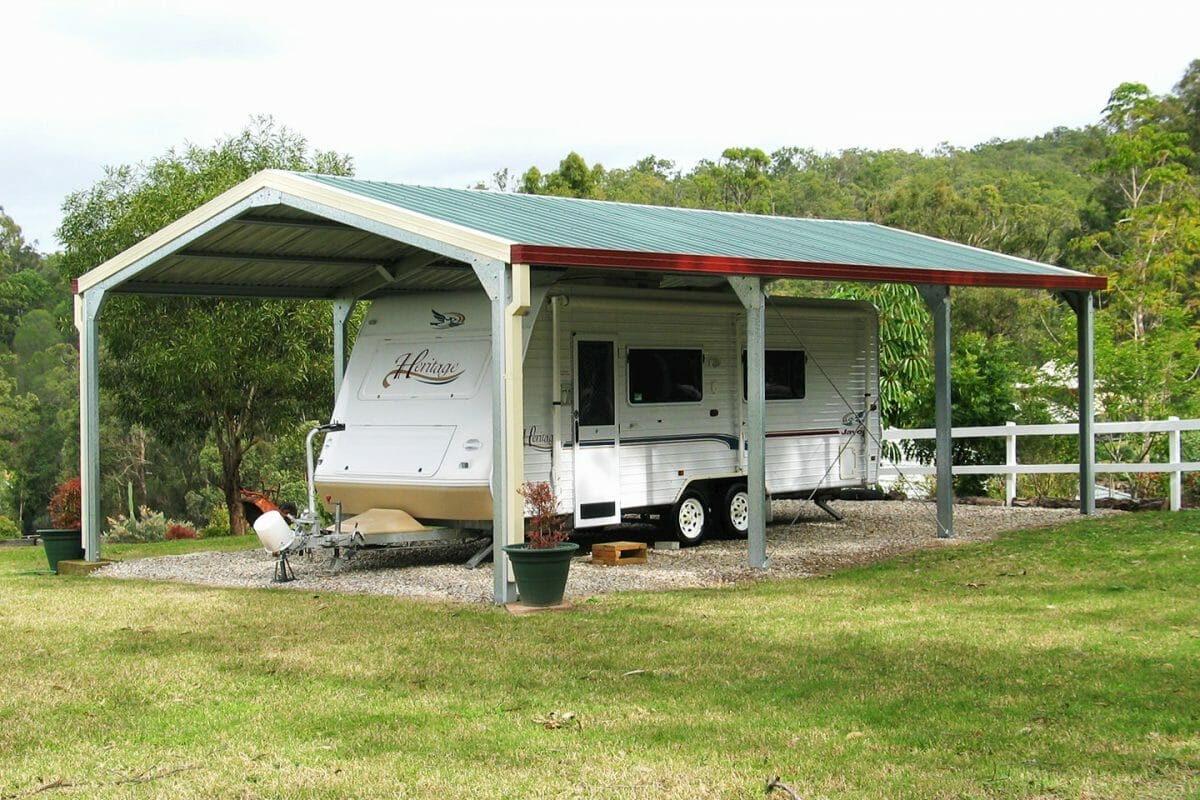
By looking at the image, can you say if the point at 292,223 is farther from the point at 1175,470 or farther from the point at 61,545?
the point at 1175,470

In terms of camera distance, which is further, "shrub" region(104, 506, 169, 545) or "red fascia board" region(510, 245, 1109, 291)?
"shrub" region(104, 506, 169, 545)

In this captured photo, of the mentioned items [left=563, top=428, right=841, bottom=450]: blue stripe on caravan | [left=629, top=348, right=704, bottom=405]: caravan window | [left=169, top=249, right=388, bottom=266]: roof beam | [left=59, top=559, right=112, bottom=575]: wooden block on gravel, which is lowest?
[left=59, top=559, right=112, bottom=575]: wooden block on gravel

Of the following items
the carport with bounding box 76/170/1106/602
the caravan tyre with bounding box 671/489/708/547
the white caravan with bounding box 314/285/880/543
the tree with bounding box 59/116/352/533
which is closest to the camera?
the carport with bounding box 76/170/1106/602

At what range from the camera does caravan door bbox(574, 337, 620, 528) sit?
14.3 m

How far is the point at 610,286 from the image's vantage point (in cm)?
1543

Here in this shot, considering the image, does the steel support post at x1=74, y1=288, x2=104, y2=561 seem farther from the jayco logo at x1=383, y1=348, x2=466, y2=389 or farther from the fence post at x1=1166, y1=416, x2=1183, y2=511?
the fence post at x1=1166, y1=416, x2=1183, y2=511

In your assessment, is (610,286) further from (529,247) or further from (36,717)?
(36,717)

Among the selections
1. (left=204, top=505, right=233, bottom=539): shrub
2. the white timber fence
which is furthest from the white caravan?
(left=204, top=505, right=233, bottom=539): shrub

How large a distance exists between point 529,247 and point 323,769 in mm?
5708

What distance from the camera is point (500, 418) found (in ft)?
37.1

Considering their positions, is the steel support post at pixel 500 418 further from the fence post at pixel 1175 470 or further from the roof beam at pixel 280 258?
the fence post at pixel 1175 470

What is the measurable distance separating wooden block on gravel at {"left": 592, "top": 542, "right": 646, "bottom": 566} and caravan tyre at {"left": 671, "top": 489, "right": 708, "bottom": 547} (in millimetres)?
1251

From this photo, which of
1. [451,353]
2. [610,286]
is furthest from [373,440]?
[610,286]

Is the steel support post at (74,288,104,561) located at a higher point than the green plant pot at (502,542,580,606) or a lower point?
higher
